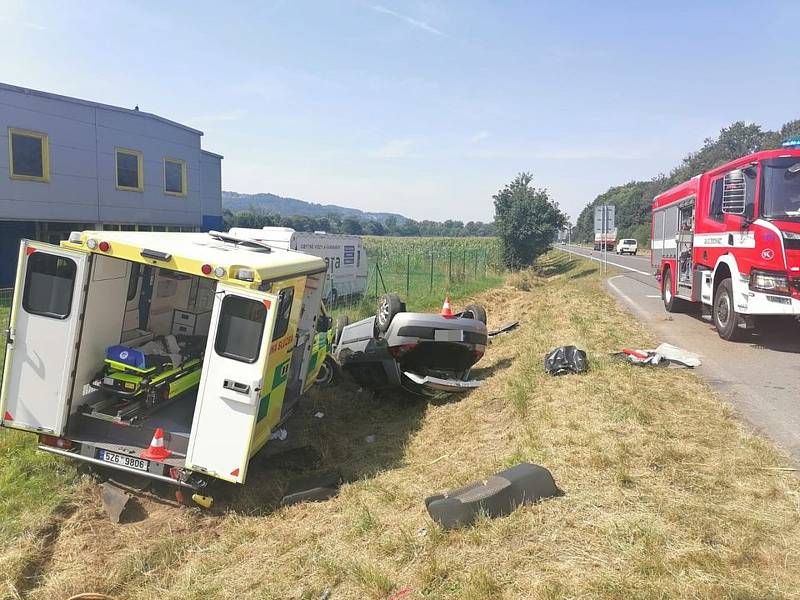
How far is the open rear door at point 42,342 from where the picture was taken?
205 inches

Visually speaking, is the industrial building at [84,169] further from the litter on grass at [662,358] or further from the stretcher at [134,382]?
the litter on grass at [662,358]

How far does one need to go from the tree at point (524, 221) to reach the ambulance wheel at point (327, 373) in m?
20.8

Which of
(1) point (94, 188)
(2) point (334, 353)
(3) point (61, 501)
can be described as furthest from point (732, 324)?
(1) point (94, 188)

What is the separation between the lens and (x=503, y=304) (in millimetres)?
18750

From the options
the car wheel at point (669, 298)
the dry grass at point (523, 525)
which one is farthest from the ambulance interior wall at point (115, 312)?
the car wheel at point (669, 298)

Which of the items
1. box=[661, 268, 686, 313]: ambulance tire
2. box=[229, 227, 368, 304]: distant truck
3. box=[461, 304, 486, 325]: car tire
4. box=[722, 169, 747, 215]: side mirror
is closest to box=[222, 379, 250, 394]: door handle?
box=[461, 304, 486, 325]: car tire

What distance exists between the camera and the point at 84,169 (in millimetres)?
18719

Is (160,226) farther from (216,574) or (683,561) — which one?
(683,561)

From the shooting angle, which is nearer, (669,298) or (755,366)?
(755,366)

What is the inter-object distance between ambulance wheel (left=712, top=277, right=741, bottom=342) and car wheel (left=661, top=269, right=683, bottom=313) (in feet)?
10.9

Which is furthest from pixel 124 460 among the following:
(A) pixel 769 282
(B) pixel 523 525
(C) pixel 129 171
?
(C) pixel 129 171

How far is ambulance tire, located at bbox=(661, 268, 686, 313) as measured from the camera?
1348 centimetres

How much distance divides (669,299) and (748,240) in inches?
199

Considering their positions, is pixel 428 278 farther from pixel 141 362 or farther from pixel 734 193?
pixel 141 362
